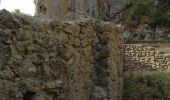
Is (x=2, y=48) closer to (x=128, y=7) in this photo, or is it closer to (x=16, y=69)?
(x=16, y=69)

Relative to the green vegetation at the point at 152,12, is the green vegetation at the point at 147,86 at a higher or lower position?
lower

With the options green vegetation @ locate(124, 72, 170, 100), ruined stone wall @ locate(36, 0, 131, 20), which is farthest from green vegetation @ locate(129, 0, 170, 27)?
green vegetation @ locate(124, 72, 170, 100)

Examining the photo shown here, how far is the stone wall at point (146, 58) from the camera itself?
16312mm

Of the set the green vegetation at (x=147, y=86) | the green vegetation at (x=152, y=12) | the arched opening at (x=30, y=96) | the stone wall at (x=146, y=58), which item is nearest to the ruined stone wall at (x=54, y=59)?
the arched opening at (x=30, y=96)

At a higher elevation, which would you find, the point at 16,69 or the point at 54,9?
the point at 54,9

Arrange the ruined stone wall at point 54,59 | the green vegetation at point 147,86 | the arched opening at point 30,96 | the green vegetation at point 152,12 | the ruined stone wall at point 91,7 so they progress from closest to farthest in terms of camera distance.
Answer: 1. the ruined stone wall at point 54,59
2. the arched opening at point 30,96
3. the green vegetation at point 147,86
4. the ruined stone wall at point 91,7
5. the green vegetation at point 152,12

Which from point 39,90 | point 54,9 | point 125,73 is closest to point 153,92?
point 125,73

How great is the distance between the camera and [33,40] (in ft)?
24.8

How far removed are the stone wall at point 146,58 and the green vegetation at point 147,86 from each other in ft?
7.21

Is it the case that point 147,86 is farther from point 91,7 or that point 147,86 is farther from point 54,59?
point 91,7

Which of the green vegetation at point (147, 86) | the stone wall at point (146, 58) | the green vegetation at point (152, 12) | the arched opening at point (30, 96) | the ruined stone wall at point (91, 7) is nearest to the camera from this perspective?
the arched opening at point (30, 96)

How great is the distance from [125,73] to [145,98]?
3.76ft

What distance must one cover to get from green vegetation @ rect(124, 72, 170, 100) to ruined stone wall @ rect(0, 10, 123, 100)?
2492 mm

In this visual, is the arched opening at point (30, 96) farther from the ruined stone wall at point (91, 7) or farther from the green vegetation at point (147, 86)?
the ruined stone wall at point (91, 7)
